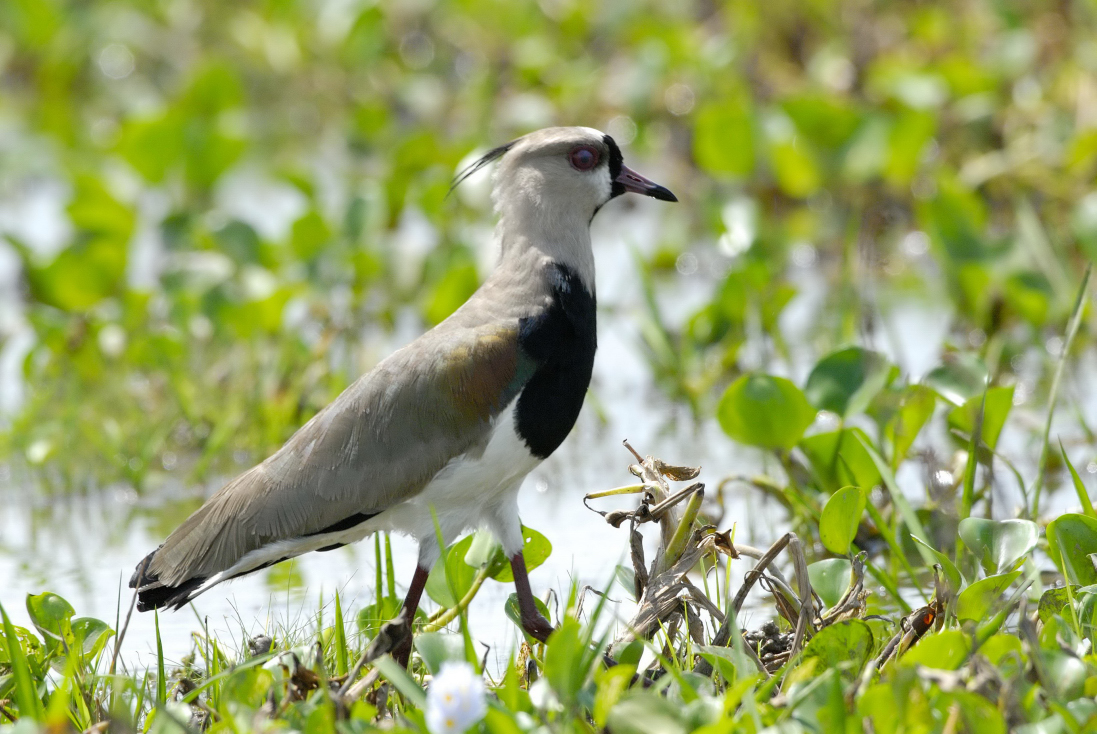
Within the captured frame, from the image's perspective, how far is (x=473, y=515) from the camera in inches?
146

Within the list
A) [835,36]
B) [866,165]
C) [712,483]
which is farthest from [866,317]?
[835,36]

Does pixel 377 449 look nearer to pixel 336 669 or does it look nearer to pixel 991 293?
pixel 336 669

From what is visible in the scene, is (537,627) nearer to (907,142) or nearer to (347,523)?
(347,523)

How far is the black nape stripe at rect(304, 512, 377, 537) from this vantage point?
366 centimetres

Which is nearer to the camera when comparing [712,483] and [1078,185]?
[712,483]

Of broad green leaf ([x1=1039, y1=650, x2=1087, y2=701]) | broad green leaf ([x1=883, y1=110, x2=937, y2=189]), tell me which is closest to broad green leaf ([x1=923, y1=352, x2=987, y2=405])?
broad green leaf ([x1=1039, y1=650, x2=1087, y2=701])

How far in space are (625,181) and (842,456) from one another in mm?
998

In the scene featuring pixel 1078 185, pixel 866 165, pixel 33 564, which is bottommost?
pixel 1078 185

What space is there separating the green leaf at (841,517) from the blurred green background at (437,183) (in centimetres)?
116

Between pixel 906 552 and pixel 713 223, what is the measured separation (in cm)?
298

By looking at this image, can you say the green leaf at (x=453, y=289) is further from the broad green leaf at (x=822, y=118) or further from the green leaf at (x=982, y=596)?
the green leaf at (x=982, y=596)

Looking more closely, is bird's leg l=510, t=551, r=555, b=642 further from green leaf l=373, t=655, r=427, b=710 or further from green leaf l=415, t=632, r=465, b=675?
green leaf l=373, t=655, r=427, b=710

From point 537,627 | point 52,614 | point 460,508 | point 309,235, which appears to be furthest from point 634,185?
point 309,235

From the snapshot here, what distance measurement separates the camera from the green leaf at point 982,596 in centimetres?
305
